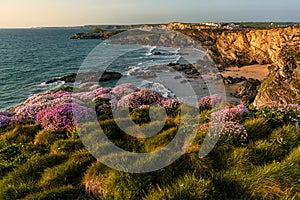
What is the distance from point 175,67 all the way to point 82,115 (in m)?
54.7

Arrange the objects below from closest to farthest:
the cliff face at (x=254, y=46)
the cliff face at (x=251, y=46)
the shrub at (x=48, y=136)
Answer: the shrub at (x=48, y=136), the cliff face at (x=254, y=46), the cliff face at (x=251, y=46)

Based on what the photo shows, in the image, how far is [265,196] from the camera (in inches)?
177

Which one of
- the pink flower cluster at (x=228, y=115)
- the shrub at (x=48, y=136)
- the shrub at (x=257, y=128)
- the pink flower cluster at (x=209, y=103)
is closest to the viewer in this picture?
the shrub at (x=257, y=128)

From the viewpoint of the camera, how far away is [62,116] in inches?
348

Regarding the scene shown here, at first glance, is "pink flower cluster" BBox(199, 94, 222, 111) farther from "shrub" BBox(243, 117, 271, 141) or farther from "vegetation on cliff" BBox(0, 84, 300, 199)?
"shrub" BBox(243, 117, 271, 141)

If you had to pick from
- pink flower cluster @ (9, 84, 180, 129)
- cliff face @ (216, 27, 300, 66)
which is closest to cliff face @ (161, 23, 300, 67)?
cliff face @ (216, 27, 300, 66)

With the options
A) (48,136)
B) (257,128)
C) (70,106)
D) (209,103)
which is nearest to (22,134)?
(48,136)

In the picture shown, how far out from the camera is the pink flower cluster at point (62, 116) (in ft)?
28.2

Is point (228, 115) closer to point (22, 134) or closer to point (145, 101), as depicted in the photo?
point (145, 101)

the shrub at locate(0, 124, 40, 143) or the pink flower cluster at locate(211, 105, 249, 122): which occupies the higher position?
the pink flower cluster at locate(211, 105, 249, 122)

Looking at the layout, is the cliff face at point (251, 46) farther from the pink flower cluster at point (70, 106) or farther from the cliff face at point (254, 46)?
the pink flower cluster at point (70, 106)

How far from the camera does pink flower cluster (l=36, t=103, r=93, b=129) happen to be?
28.2ft

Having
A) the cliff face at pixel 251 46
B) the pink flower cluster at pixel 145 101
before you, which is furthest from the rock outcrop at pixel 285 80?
the cliff face at pixel 251 46

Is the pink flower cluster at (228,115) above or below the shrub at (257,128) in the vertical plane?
above
